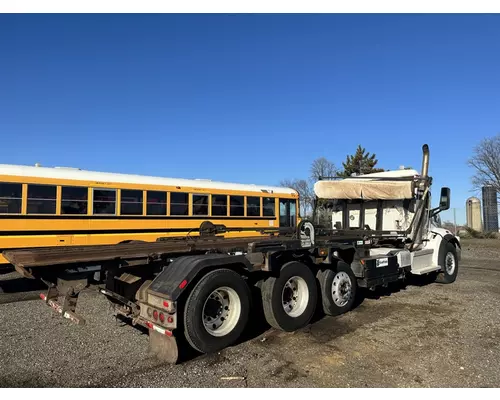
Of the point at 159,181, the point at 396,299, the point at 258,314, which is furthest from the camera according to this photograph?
the point at 159,181

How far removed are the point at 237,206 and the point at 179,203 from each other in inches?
94.9

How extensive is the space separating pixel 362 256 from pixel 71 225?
7.49 metres

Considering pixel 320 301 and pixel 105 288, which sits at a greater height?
pixel 105 288

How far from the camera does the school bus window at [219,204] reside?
1309cm

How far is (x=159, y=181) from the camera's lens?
11.9 meters

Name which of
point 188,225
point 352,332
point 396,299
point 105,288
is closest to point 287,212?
point 188,225

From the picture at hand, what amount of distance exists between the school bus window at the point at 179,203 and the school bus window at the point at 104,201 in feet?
6.18

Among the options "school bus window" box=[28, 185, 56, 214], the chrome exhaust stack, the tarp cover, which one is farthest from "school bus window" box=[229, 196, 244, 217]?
the chrome exhaust stack

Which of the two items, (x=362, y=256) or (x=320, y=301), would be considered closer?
(x=320, y=301)

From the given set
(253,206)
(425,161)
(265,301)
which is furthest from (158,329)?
(253,206)

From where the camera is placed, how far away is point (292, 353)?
4.57m

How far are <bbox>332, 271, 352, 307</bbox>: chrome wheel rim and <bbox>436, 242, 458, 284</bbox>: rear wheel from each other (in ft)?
13.2

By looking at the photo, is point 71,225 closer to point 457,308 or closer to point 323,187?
point 323,187

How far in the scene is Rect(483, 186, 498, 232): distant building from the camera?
109 ft
